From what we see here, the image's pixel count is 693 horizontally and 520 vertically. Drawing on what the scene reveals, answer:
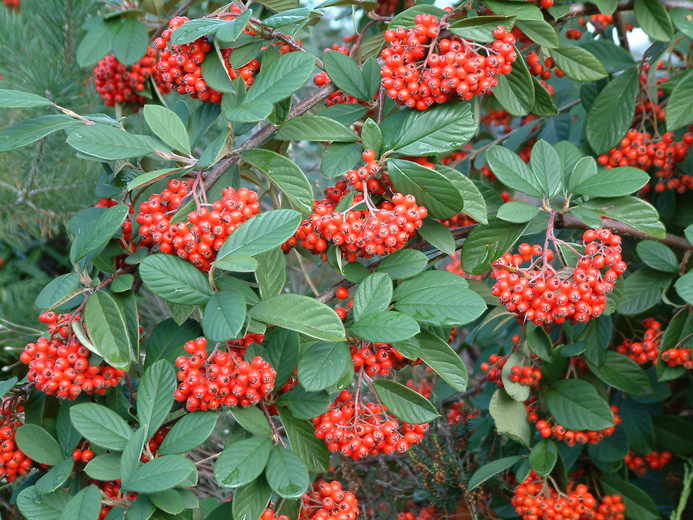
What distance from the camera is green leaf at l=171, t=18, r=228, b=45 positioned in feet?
3.58

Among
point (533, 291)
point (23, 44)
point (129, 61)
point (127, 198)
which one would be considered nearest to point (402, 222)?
point (533, 291)

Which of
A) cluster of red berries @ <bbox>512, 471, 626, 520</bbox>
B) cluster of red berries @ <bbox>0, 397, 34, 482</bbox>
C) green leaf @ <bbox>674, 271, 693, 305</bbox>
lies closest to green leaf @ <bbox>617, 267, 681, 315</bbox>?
green leaf @ <bbox>674, 271, 693, 305</bbox>

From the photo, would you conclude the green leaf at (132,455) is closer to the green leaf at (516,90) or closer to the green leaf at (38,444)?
the green leaf at (38,444)

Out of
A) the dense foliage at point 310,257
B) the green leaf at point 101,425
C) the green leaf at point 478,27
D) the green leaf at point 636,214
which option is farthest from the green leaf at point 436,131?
the green leaf at point 101,425

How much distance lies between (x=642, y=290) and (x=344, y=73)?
80 cm

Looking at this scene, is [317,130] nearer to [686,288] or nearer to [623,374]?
[686,288]

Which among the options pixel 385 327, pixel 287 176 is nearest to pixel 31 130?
pixel 287 176

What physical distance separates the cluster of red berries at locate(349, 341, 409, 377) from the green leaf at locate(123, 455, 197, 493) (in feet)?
1.05

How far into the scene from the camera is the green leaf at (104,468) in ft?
3.63

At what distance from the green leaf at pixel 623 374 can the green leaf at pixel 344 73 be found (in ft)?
2.67

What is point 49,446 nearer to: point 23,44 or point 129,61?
point 129,61

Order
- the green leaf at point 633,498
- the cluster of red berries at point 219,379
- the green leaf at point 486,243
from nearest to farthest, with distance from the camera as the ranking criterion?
the cluster of red berries at point 219,379, the green leaf at point 486,243, the green leaf at point 633,498

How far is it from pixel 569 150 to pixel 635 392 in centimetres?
55

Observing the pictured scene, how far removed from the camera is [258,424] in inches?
45.9
